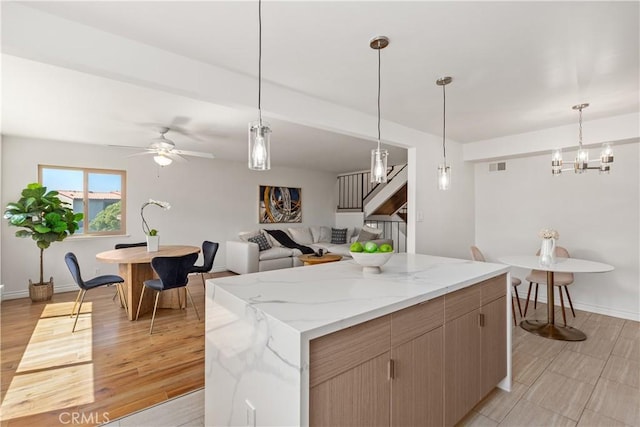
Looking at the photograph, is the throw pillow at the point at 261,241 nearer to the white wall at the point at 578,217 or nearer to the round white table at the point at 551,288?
the white wall at the point at 578,217

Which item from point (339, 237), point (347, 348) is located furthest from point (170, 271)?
point (339, 237)

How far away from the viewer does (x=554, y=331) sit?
→ 125 inches

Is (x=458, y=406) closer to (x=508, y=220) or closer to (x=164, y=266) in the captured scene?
(x=164, y=266)

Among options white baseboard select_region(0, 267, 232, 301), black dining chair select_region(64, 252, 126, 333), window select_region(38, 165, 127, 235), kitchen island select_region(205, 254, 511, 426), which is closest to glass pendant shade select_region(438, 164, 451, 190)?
kitchen island select_region(205, 254, 511, 426)

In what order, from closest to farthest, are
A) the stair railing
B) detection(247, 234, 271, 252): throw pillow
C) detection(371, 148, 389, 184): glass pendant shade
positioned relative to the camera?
detection(371, 148, 389, 184): glass pendant shade < detection(247, 234, 271, 252): throw pillow < the stair railing

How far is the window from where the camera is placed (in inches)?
185

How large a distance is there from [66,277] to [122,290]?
1687 millimetres

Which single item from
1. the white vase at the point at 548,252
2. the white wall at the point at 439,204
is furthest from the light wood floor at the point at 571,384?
the white wall at the point at 439,204

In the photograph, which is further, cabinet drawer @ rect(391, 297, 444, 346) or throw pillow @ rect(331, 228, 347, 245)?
throw pillow @ rect(331, 228, 347, 245)

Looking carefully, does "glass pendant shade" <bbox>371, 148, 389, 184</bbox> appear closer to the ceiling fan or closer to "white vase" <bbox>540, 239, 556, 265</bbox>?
"white vase" <bbox>540, 239, 556, 265</bbox>

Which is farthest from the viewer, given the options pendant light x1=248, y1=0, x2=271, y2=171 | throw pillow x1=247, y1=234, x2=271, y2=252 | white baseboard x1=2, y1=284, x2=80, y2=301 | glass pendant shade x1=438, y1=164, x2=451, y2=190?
throw pillow x1=247, y1=234, x2=271, y2=252

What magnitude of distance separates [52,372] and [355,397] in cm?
259

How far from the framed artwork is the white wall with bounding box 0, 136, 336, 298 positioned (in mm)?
137

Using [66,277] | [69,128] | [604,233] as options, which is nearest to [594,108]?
[604,233]
